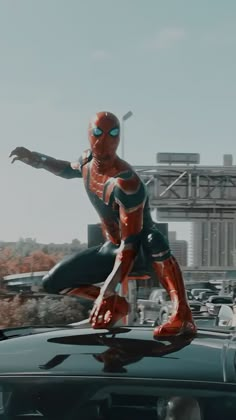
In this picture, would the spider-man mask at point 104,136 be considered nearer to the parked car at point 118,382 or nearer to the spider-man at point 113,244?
the spider-man at point 113,244

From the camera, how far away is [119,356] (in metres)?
2.31

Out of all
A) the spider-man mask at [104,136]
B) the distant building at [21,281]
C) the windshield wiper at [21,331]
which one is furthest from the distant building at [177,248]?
the distant building at [21,281]

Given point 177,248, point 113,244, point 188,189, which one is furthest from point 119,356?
point 177,248

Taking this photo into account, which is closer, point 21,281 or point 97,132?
point 97,132

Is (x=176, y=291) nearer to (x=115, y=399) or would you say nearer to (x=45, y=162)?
(x=45, y=162)

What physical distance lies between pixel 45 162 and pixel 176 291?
1240 mm

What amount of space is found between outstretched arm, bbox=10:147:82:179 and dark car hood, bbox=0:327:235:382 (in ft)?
5.41

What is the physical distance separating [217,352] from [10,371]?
2.34 feet

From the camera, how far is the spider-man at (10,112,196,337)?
348 cm

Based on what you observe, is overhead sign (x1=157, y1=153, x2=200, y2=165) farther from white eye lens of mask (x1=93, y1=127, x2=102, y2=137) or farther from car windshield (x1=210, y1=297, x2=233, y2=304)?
white eye lens of mask (x1=93, y1=127, x2=102, y2=137)

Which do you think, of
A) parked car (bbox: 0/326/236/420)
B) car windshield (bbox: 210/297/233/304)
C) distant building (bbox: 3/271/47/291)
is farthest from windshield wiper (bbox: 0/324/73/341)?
car windshield (bbox: 210/297/233/304)

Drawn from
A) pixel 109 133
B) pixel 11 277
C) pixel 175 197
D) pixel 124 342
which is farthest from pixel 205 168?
pixel 124 342

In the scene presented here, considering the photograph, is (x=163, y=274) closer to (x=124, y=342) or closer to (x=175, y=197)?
(x=124, y=342)

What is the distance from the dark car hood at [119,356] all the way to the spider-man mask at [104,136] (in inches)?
54.0
